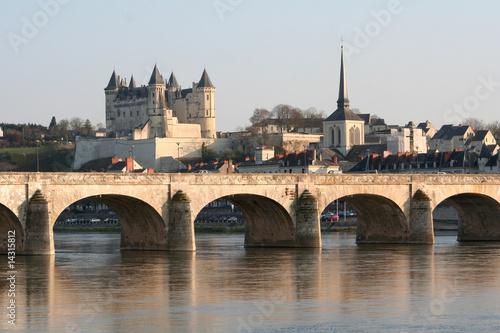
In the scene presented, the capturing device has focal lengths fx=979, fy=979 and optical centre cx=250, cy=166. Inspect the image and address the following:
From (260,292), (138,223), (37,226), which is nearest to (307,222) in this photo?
(138,223)

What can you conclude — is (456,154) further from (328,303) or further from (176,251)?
(328,303)

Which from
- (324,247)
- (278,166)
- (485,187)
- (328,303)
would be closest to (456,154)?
(278,166)

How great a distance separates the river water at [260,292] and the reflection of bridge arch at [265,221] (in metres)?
2.49

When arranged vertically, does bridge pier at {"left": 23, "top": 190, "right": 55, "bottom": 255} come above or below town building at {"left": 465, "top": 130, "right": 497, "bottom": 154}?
below

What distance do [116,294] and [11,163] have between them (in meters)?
153

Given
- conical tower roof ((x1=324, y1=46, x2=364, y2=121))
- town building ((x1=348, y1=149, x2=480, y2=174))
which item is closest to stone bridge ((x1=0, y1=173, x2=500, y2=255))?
town building ((x1=348, y1=149, x2=480, y2=174))

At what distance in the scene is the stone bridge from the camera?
167 ft

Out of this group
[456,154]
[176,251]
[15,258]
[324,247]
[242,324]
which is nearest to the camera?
[242,324]

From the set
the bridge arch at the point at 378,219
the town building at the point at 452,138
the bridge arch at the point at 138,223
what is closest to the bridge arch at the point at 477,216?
the bridge arch at the point at 378,219

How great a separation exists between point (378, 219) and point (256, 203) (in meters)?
10.6

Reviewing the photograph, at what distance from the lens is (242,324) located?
3095 centimetres

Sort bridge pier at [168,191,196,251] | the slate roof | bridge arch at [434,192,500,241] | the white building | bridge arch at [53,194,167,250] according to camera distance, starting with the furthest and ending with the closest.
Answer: the slate roof
the white building
bridge arch at [434,192,500,241]
bridge arch at [53,194,167,250]
bridge pier at [168,191,196,251]

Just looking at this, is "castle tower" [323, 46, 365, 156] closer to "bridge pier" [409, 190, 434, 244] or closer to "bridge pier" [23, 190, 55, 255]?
"bridge pier" [409, 190, 434, 244]

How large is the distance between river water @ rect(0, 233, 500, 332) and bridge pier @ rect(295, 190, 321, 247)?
Answer: 4.12 ft
